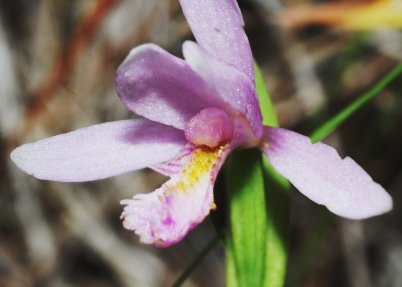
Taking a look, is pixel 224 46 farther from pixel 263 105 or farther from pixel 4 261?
pixel 4 261

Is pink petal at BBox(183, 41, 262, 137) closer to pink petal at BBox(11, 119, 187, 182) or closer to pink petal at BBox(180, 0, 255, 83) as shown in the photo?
pink petal at BBox(180, 0, 255, 83)

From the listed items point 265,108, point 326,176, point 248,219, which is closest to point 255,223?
point 248,219

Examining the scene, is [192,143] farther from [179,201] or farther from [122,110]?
[122,110]

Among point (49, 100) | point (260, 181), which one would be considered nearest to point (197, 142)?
point (260, 181)

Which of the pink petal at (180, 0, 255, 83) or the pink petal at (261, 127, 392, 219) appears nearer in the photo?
the pink petal at (261, 127, 392, 219)

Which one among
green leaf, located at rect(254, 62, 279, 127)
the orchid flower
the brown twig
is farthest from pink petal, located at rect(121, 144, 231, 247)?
the brown twig

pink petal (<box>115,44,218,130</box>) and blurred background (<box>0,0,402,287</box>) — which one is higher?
pink petal (<box>115,44,218,130</box>)
